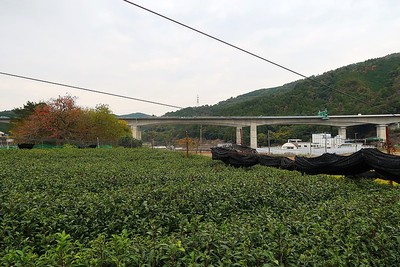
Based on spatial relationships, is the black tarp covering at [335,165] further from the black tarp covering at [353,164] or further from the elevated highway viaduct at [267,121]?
the elevated highway viaduct at [267,121]

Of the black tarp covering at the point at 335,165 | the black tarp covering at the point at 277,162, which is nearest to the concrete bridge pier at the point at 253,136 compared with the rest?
the black tarp covering at the point at 277,162

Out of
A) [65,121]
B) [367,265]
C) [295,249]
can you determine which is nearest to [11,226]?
[295,249]

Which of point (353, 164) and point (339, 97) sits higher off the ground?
point (339, 97)

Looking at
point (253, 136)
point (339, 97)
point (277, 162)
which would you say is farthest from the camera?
point (339, 97)

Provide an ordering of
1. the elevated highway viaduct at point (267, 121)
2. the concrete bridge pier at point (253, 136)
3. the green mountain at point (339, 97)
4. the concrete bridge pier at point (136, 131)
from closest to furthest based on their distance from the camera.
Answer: the elevated highway viaduct at point (267, 121)
the green mountain at point (339, 97)
the concrete bridge pier at point (253, 136)
the concrete bridge pier at point (136, 131)

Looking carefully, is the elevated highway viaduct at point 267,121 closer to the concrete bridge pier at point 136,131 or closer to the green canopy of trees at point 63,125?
the concrete bridge pier at point 136,131

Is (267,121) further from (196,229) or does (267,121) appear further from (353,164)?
(196,229)

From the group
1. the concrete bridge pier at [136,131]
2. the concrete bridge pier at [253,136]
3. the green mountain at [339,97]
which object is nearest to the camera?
the green mountain at [339,97]

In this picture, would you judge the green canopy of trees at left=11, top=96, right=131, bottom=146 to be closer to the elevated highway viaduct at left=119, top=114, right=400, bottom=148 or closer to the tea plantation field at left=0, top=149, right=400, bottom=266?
the elevated highway viaduct at left=119, top=114, right=400, bottom=148

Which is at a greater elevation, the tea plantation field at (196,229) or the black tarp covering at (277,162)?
the tea plantation field at (196,229)

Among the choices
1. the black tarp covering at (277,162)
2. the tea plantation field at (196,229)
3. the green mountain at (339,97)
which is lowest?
the black tarp covering at (277,162)

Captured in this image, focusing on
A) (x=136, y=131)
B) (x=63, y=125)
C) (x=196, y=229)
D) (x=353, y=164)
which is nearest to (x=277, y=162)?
(x=353, y=164)

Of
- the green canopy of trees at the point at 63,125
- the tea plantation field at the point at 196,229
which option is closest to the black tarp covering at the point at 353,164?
the tea plantation field at the point at 196,229

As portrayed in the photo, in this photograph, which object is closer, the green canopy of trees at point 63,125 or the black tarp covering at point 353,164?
the black tarp covering at point 353,164
